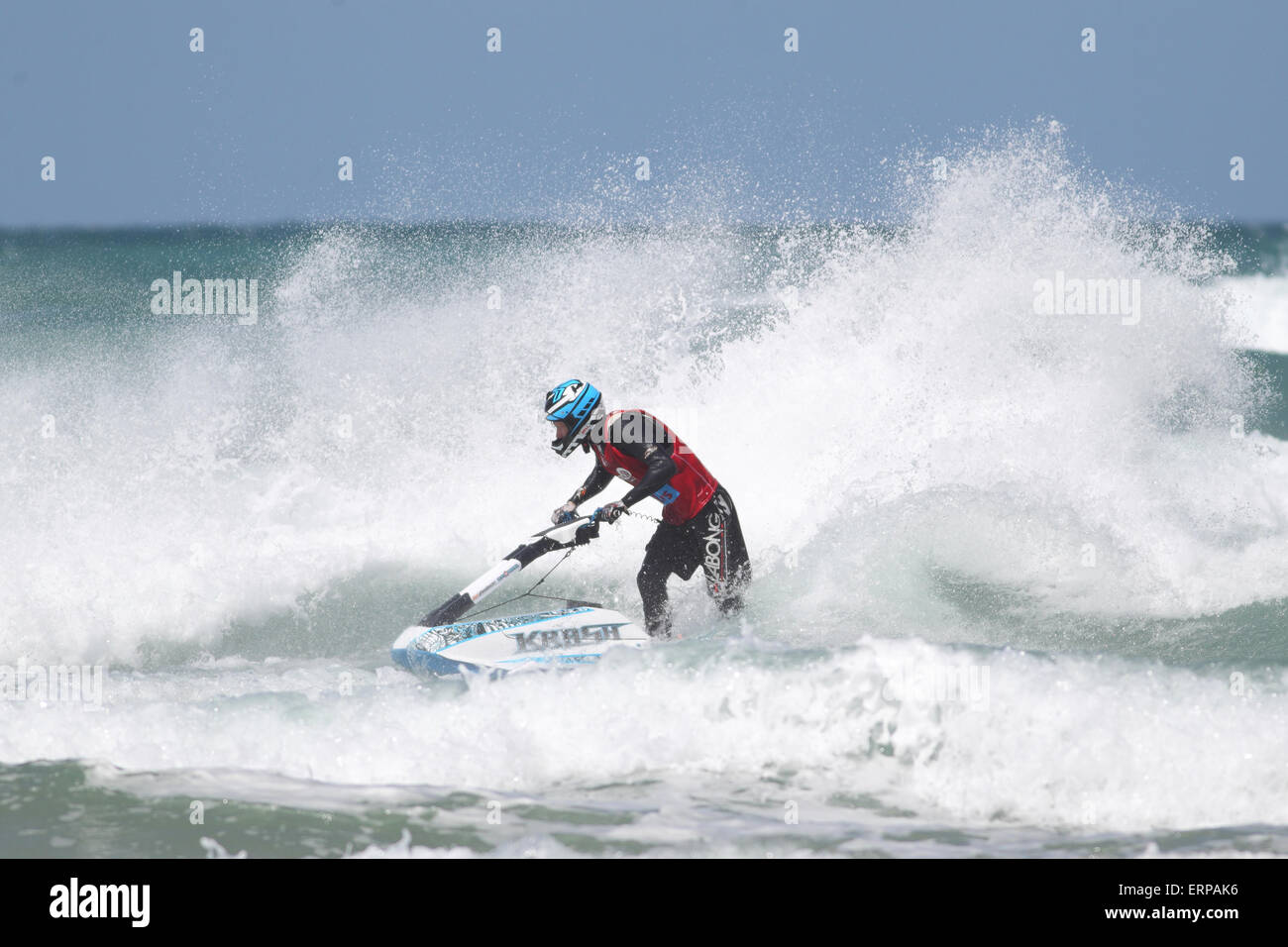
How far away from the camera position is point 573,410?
739cm

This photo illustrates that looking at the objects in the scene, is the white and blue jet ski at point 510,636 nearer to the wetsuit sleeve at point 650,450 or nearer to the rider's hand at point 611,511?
the rider's hand at point 611,511

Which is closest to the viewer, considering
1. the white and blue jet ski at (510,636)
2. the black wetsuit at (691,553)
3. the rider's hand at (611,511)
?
the white and blue jet ski at (510,636)

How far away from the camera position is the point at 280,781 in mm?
5758

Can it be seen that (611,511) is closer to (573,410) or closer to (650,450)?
(650,450)

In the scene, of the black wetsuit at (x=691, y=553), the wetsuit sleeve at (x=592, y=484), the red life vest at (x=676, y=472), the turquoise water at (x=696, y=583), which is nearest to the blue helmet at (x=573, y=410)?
the red life vest at (x=676, y=472)

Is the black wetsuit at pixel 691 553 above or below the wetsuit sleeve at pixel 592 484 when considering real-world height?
below

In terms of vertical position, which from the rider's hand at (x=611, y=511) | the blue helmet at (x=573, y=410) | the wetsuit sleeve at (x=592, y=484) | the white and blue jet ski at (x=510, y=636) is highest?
the blue helmet at (x=573, y=410)

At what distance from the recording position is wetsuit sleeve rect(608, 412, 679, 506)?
7.43 metres

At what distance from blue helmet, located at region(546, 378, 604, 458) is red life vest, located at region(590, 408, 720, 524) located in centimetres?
12

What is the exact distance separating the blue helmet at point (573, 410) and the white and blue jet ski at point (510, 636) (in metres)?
0.51

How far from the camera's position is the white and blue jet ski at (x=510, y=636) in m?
6.97

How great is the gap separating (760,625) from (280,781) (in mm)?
3868

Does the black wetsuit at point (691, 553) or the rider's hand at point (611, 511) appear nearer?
the rider's hand at point (611, 511)
